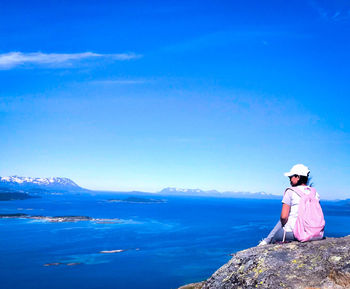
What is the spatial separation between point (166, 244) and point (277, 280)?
9136 centimetres

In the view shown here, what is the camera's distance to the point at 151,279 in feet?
201

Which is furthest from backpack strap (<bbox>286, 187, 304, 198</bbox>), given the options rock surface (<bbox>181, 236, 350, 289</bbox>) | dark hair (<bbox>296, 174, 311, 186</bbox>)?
rock surface (<bbox>181, 236, 350, 289</bbox>)

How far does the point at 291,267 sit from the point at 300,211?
4.08ft

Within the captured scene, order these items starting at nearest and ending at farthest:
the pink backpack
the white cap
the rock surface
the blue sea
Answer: the rock surface
the pink backpack
the white cap
the blue sea

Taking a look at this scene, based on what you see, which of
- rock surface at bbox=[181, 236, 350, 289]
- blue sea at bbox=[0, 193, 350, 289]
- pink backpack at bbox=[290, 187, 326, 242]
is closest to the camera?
rock surface at bbox=[181, 236, 350, 289]

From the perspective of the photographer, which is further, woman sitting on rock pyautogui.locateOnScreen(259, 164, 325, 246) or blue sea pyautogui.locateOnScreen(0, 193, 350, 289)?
blue sea pyautogui.locateOnScreen(0, 193, 350, 289)

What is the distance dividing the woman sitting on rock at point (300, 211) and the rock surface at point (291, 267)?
24 centimetres

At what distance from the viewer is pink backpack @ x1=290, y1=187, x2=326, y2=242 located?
22.9 ft

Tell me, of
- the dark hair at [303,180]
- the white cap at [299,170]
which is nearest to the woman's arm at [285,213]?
the dark hair at [303,180]

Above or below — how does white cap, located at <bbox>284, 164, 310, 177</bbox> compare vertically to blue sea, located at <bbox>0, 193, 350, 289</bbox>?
above

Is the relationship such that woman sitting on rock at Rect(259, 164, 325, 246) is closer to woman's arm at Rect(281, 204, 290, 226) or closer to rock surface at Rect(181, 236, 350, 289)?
woman's arm at Rect(281, 204, 290, 226)

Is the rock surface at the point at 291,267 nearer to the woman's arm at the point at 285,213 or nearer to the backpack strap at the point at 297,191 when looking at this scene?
the woman's arm at the point at 285,213

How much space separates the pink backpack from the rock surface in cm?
20

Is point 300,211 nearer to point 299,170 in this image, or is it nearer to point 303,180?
point 303,180
